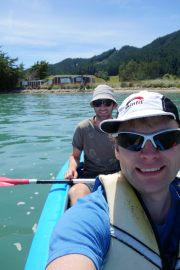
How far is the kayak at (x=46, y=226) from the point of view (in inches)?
Answer: 92.6

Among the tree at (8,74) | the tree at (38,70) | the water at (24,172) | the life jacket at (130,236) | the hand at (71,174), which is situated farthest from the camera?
the tree at (38,70)

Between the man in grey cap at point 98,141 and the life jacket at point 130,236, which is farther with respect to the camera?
the man in grey cap at point 98,141

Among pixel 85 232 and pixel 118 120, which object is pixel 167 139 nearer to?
pixel 118 120

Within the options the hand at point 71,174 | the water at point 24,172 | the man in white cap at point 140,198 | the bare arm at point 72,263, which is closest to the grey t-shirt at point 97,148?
the hand at point 71,174

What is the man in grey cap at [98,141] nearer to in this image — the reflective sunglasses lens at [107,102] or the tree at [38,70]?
the reflective sunglasses lens at [107,102]

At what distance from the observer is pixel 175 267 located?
1.32m

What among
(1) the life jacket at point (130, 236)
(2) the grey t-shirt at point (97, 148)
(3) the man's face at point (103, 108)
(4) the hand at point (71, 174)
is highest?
(3) the man's face at point (103, 108)

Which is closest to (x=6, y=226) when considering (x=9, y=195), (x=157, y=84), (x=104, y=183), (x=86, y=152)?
(x=9, y=195)

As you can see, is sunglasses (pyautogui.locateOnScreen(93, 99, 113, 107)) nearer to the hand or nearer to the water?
the hand

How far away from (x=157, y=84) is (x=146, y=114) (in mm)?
54683

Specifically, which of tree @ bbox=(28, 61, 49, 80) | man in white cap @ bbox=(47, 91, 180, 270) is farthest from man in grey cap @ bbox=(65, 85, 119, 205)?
tree @ bbox=(28, 61, 49, 80)

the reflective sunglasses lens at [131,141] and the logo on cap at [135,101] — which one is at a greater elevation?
the logo on cap at [135,101]

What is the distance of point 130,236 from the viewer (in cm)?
133

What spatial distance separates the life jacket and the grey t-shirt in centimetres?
246
